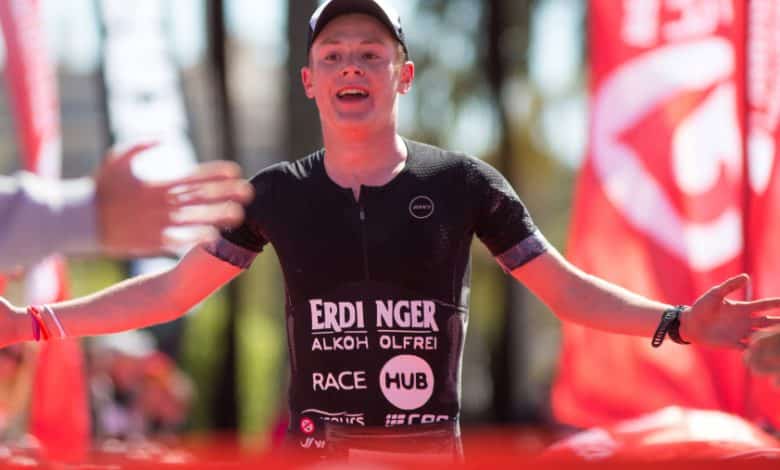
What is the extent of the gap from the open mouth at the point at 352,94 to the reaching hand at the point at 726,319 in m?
1.00

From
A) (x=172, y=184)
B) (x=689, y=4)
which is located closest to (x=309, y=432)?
(x=172, y=184)

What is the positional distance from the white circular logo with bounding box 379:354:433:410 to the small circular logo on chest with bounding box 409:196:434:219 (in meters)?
0.36

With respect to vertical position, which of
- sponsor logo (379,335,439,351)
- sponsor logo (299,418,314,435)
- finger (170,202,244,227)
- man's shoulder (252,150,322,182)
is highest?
man's shoulder (252,150,322,182)

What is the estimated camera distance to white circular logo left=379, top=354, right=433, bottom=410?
3.20m

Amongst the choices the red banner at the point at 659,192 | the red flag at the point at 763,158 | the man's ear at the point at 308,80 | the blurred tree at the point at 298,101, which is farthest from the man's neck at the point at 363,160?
the blurred tree at the point at 298,101

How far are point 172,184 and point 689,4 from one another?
387cm

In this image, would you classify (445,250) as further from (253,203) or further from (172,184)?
(172,184)

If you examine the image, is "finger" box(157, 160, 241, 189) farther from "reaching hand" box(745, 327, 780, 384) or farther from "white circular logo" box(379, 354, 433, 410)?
"reaching hand" box(745, 327, 780, 384)

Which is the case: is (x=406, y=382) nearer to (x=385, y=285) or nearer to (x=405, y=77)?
(x=385, y=285)

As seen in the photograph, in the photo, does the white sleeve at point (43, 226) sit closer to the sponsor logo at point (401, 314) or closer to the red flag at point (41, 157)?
the sponsor logo at point (401, 314)

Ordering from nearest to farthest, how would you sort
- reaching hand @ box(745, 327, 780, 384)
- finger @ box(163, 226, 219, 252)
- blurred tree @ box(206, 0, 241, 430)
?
finger @ box(163, 226, 219, 252) < reaching hand @ box(745, 327, 780, 384) < blurred tree @ box(206, 0, 241, 430)

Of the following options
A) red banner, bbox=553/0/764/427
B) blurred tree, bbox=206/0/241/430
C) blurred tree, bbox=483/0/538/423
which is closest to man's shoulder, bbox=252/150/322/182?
red banner, bbox=553/0/764/427

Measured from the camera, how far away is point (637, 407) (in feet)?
18.8

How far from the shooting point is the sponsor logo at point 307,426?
127 inches
